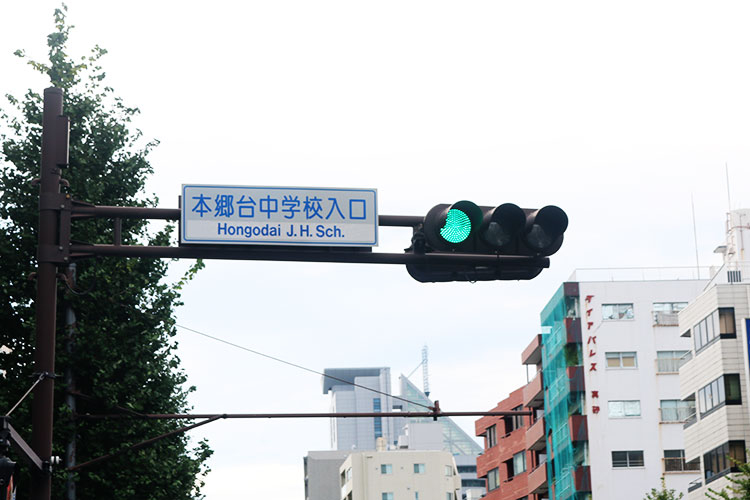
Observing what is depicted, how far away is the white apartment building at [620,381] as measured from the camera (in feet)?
270

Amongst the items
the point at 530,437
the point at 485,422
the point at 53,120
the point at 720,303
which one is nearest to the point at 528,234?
the point at 53,120

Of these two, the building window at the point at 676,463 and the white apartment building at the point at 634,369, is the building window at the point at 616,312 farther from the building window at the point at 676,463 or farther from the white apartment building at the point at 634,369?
the building window at the point at 676,463

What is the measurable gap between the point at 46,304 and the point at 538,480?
8312 cm

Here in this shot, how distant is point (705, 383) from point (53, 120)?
5417cm

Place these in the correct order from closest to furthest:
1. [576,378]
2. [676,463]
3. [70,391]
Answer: [70,391]
[676,463]
[576,378]

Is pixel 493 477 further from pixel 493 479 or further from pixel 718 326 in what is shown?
pixel 718 326

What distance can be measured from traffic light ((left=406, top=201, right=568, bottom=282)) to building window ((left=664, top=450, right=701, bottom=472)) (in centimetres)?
7407

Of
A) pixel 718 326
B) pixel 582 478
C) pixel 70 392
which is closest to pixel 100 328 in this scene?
pixel 70 392

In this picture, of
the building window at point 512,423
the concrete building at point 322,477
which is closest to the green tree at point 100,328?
the building window at point 512,423

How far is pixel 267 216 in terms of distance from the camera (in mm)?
10844

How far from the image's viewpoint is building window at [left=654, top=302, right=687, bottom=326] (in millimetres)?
84250

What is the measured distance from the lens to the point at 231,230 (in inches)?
425

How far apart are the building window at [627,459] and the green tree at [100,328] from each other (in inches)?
2368

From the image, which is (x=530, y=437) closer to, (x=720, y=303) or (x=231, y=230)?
(x=720, y=303)
